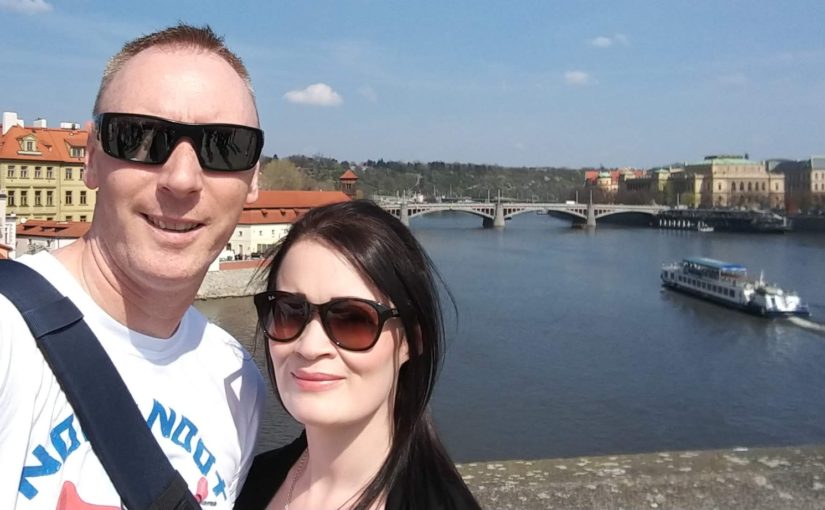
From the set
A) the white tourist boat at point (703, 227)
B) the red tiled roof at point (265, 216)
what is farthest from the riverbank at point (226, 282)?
the white tourist boat at point (703, 227)

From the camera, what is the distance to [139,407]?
944mm

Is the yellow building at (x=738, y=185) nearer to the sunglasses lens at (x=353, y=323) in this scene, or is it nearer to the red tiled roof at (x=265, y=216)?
the red tiled roof at (x=265, y=216)

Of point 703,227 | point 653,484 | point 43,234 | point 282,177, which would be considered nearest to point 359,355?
point 653,484

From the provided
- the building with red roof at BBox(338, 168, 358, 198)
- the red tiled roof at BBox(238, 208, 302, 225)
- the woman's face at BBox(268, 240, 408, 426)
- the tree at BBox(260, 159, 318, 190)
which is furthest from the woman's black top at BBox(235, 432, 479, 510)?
the tree at BBox(260, 159, 318, 190)

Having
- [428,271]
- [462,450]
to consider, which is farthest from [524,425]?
[428,271]

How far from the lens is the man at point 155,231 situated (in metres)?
0.87

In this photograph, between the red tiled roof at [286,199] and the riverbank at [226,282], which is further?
the red tiled roof at [286,199]

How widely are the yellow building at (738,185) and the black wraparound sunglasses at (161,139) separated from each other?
204 ft

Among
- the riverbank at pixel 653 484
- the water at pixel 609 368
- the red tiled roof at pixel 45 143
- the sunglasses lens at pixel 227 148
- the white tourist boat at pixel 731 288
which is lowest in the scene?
the water at pixel 609 368

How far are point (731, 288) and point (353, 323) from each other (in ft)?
62.4

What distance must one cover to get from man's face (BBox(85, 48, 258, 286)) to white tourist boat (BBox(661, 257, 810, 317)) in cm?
1743

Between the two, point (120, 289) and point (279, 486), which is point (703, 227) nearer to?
point (279, 486)

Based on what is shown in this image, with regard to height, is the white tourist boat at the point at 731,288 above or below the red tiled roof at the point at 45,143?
below

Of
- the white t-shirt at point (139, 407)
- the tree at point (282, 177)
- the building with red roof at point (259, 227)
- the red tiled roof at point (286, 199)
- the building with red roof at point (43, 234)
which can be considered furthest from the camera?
the tree at point (282, 177)
